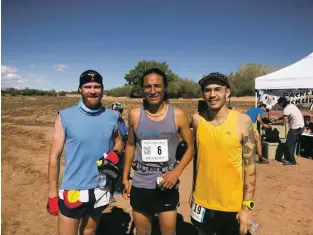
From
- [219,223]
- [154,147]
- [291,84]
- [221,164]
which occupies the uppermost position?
[291,84]

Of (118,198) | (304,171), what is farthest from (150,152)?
(304,171)

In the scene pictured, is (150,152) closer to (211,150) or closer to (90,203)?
(211,150)

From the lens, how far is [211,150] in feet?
6.86

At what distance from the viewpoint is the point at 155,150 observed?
2.27 metres

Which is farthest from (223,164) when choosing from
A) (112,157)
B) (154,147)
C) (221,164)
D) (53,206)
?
(53,206)

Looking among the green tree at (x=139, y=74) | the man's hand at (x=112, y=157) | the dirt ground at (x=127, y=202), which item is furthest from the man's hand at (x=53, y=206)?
the green tree at (x=139, y=74)

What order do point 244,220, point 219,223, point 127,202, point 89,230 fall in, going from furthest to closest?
point 127,202
point 89,230
point 219,223
point 244,220

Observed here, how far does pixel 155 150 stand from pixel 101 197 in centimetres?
66

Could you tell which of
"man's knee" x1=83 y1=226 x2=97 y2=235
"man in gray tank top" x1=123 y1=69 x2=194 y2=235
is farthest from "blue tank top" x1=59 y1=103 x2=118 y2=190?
"man's knee" x1=83 y1=226 x2=97 y2=235

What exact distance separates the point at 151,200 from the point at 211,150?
71 cm

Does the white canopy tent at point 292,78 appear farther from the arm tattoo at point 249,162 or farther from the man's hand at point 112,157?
the man's hand at point 112,157

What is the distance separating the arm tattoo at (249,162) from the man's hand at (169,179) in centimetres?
58

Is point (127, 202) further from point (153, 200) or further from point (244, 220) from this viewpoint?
point (244, 220)

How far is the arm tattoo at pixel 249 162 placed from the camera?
208 cm
